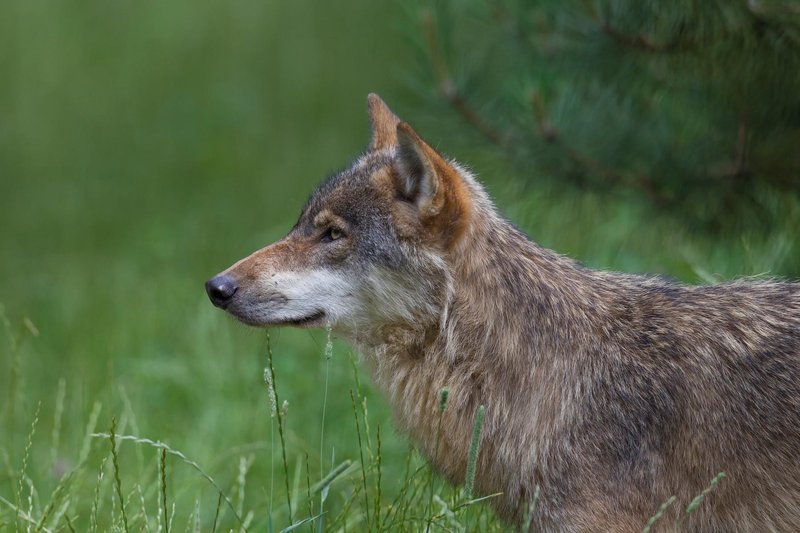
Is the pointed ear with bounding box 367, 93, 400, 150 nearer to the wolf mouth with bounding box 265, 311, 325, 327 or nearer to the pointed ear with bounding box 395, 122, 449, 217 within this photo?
the pointed ear with bounding box 395, 122, 449, 217

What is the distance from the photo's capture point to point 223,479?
568cm

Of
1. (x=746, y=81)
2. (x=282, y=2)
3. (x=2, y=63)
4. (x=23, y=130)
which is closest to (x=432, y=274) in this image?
(x=746, y=81)

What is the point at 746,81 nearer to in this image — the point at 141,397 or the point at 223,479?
the point at 223,479

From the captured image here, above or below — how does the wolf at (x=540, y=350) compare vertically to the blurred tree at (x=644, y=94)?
below

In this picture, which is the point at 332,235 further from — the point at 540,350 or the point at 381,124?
the point at 540,350

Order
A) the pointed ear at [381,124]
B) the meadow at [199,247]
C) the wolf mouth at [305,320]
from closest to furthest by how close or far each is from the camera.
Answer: the wolf mouth at [305,320], the pointed ear at [381,124], the meadow at [199,247]

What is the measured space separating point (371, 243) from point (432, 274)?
0.22 metres

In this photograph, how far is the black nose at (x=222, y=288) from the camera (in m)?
3.76

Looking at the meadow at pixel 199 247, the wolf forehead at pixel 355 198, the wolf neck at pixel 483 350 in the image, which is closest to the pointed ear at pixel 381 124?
the wolf forehead at pixel 355 198

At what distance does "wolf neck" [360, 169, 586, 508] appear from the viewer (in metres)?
3.67

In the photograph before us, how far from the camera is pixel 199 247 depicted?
31.0ft

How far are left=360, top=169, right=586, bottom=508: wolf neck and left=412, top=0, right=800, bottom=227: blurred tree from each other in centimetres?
174

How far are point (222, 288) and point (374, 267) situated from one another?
18.8 inches

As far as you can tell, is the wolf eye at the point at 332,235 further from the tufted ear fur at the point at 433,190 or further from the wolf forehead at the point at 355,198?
the tufted ear fur at the point at 433,190
